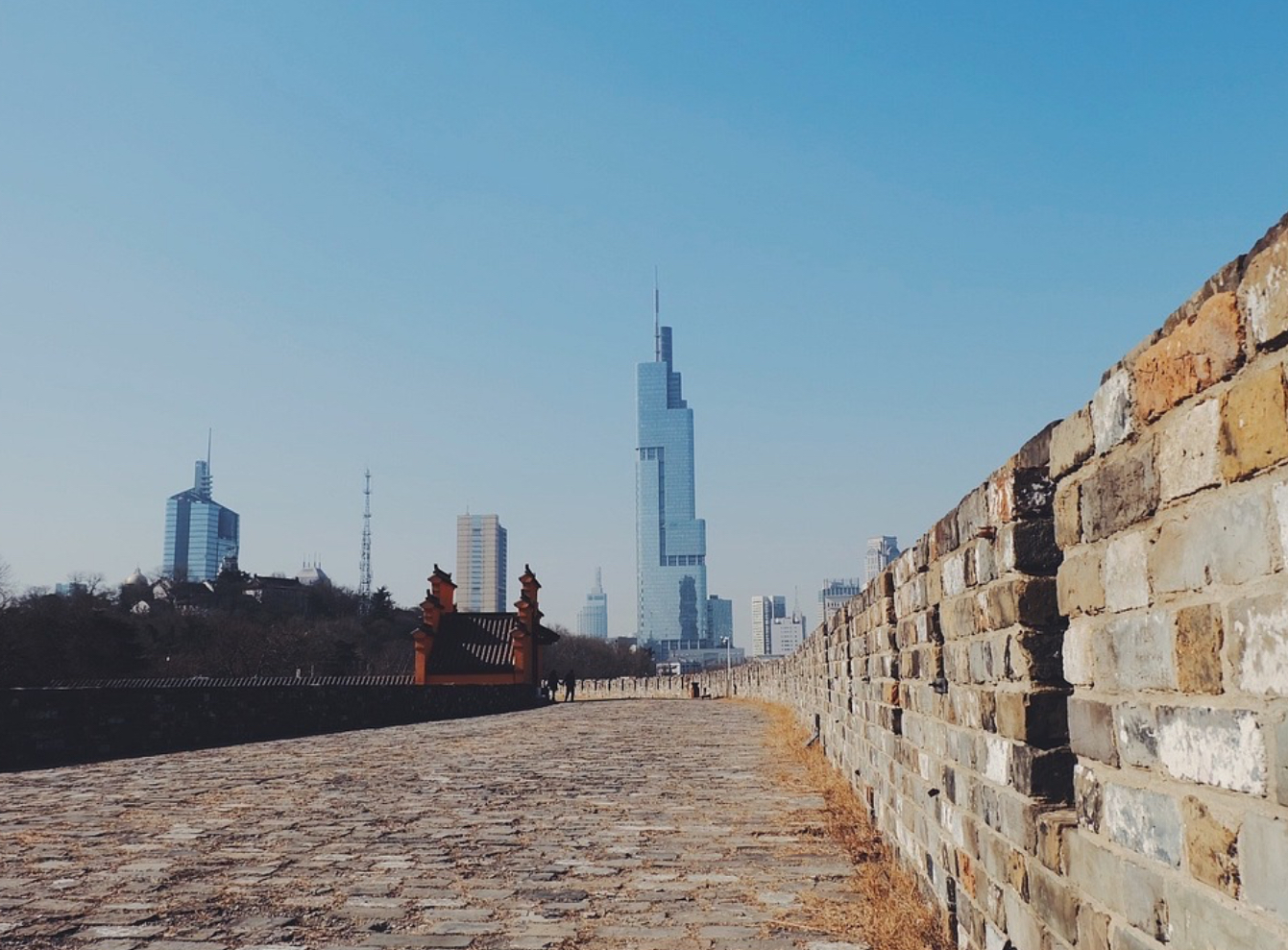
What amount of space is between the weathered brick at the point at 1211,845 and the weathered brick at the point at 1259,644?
27 centimetres

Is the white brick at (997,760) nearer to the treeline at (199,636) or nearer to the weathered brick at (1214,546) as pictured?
the weathered brick at (1214,546)

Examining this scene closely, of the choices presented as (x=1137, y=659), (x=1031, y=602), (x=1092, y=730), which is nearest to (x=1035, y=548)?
(x=1031, y=602)

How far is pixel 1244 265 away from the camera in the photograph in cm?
195

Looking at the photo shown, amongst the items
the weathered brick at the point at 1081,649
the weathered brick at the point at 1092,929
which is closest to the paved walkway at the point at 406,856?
the weathered brick at the point at 1092,929

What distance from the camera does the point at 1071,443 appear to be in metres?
2.97

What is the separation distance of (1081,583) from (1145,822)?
27.1 inches

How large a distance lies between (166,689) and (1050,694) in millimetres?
13809

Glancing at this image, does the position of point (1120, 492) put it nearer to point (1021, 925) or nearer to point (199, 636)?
point (1021, 925)

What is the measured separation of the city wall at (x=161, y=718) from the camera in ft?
41.1

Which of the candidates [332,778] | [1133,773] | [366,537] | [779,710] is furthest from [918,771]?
[366,537]

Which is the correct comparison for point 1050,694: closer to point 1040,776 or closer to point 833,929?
point 1040,776

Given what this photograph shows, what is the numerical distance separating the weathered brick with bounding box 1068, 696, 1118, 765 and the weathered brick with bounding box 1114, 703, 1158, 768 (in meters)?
0.05

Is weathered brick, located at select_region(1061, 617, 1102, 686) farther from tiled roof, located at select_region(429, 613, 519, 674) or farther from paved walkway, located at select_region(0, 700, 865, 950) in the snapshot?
tiled roof, located at select_region(429, 613, 519, 674)

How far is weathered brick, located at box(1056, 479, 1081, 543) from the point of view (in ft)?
9.60
